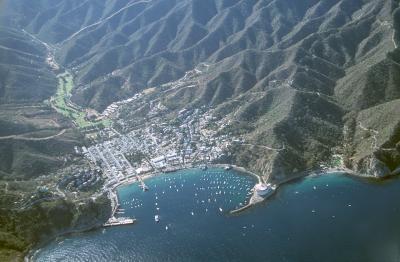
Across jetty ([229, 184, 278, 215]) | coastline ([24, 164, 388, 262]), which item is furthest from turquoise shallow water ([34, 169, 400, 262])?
jetty ([229, 184, 278, 215])

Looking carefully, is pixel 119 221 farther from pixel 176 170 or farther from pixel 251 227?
pixel 251 227

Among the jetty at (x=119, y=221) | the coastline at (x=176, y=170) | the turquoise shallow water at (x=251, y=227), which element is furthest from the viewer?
the jetty at (x=119, y=221)

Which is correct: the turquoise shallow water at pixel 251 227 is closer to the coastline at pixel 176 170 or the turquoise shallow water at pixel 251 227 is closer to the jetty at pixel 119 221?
the coastline at pixel 176 170

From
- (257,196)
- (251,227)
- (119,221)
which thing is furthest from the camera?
(257,196)

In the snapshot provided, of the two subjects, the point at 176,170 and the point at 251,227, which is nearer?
the point at 251,227

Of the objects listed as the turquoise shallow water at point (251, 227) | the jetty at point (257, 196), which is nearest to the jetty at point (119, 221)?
the turquoise shallow water at point (251, 227)

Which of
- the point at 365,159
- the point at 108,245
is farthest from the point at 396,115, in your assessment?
the point at 108,245

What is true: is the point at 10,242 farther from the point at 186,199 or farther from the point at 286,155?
the point at 286,155

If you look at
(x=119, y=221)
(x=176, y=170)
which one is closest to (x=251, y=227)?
(x=119, y=221)
